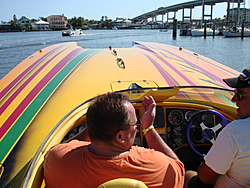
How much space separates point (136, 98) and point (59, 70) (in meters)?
1.80

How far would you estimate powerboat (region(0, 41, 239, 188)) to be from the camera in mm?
2109

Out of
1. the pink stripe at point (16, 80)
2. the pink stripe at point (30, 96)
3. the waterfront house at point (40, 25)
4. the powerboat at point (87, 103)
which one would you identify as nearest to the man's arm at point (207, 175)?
the powerboat at point (87, 103)

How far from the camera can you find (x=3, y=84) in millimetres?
3826

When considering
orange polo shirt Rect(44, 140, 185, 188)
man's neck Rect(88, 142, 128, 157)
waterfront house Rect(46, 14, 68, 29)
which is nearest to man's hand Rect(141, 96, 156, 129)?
orange polo shirt Rect(44, 140, 185, 188)

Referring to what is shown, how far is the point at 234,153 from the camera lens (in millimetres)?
1472

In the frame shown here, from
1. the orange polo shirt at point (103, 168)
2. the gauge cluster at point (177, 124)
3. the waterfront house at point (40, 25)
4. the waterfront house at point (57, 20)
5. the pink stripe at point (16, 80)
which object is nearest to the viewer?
the orange polo shirt at point (103, 168)

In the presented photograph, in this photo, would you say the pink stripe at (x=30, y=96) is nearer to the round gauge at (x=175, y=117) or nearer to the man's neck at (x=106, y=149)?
the man's neck at (x=106, y=149)

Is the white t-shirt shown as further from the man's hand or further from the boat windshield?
the boat windshield

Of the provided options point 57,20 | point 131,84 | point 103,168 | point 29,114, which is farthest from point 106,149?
point 57,20

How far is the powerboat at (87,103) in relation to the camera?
83.0 inches

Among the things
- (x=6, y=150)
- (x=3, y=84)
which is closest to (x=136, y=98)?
(x=6, y=150)

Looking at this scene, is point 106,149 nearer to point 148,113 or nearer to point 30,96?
point 148,113

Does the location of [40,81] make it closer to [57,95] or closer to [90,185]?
[57,95]

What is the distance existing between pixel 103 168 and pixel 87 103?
3.22 feet
